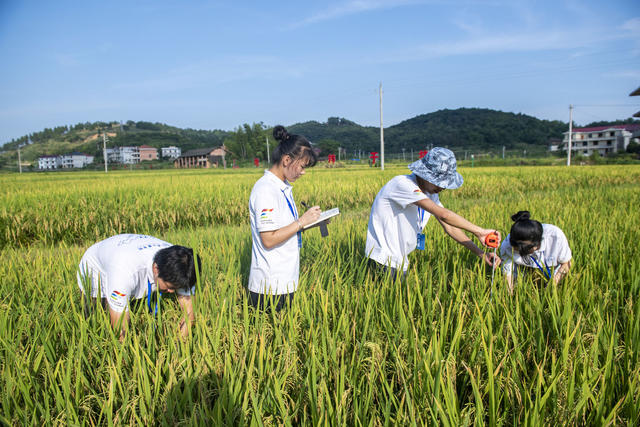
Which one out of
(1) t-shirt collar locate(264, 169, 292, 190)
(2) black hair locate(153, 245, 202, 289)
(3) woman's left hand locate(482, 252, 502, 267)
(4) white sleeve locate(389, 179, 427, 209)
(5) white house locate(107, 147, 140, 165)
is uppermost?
(5) white house locate(107, 147, 140, 165)

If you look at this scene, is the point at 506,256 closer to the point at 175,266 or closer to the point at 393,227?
the point at 393,227

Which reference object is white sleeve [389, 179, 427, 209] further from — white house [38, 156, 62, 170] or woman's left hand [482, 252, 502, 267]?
white house [38, 156, 62, 170]

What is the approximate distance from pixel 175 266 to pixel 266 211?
0.57 meters

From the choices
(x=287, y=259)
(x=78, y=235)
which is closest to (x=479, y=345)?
(x=287, y=259)

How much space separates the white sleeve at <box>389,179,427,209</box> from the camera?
2127 millimetres

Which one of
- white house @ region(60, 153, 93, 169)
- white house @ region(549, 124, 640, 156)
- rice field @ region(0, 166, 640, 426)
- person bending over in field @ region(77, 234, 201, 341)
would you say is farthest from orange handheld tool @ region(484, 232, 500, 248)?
white house @ region(60, 153, 93, 169)

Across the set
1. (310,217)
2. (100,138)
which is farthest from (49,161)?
(310,217)

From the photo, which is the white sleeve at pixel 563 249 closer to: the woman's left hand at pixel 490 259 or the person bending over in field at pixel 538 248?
the person bending over in field at pixel 538 248

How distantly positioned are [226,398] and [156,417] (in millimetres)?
271

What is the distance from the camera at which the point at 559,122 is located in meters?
73.3

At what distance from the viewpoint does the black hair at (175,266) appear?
1906mm

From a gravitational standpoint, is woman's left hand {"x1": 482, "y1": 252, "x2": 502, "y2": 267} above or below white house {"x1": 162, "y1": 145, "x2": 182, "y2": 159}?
below

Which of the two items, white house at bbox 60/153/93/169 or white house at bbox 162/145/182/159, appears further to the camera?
white house at bbox 162/145/182/159

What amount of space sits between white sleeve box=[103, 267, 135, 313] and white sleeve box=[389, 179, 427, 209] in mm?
1595
